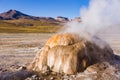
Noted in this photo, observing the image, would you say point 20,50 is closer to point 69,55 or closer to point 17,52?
point 17,52

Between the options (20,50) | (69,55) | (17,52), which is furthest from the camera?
(20,50)

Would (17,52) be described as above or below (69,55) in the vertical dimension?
below

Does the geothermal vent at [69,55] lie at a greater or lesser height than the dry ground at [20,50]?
greater

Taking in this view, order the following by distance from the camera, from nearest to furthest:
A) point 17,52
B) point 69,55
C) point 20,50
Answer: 1. point 69,55
2. point 17,52
3. point 20,50

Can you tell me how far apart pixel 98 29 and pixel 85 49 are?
1.53 m

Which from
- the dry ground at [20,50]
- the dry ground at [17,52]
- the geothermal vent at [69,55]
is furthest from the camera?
the dry ground at [20,50]

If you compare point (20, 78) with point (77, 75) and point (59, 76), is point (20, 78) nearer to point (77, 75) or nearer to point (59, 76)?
point (59, 76)

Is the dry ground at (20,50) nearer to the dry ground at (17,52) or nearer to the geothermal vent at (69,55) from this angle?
the dry ground at (17,52)

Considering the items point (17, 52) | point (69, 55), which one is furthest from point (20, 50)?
point (69, 55)

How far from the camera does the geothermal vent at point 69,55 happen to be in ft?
43.2

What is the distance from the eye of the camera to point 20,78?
12.8m

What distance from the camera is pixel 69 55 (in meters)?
13.2

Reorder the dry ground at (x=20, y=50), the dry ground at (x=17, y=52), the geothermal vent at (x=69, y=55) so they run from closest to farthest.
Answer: the geothermal vent at (x=69, y=55)
the dry ground at (x=17, y=52)
the dry ground at (x=20, y=50)

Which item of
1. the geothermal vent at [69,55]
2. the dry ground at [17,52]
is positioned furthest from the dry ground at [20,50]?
the geothermal vent at [69,55]
